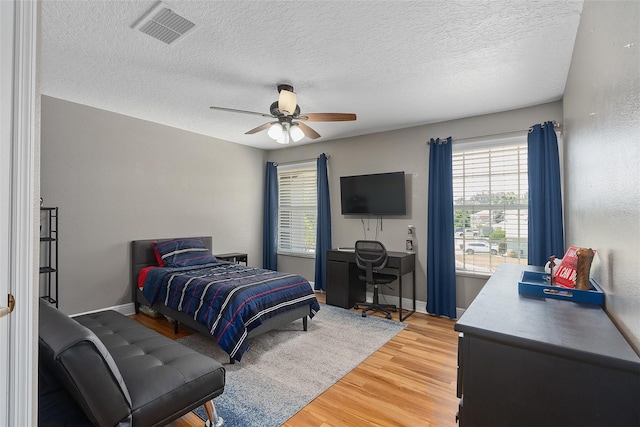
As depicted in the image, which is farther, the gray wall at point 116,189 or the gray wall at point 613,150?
the gray wall at point 116,189

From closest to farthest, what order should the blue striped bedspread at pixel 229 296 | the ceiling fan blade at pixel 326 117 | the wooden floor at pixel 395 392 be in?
the wooden floor at pixel 395 392
the blue striped bedspread at pixel 229 296
the ceiling fan blade at pixel 326 117

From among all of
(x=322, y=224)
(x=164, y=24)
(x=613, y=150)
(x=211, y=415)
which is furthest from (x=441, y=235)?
(x=164, y=24)

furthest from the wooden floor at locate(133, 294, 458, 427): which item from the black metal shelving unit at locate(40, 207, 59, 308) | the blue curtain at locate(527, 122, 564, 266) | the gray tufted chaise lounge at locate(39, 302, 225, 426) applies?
the black metal shelving unit at locate(40, 207, 59, 308)

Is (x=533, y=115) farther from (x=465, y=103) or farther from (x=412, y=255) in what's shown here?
(x=412, y=255)

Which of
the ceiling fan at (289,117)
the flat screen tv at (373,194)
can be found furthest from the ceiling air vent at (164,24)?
the flat screen tv at (373,194)

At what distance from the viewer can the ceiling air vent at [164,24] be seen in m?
1.91

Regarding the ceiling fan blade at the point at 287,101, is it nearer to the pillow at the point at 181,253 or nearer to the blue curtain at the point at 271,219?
the pillow at the point at 181,253

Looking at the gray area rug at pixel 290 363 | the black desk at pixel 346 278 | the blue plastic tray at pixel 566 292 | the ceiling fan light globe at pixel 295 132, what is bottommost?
the gray area rug at pixel 290 363

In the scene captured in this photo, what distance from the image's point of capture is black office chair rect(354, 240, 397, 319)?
155 inches

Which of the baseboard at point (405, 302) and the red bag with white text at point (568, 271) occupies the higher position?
the red bag with white text at point (568, 271)

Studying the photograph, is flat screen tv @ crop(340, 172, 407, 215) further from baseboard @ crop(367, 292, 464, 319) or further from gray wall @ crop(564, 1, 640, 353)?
gray wall @ crop(564, 1, 640, 353)

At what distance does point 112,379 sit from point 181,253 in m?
2.95

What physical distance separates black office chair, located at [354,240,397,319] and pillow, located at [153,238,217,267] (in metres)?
2.12

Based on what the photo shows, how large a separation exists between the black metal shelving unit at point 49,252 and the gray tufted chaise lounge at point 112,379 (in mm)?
2084
